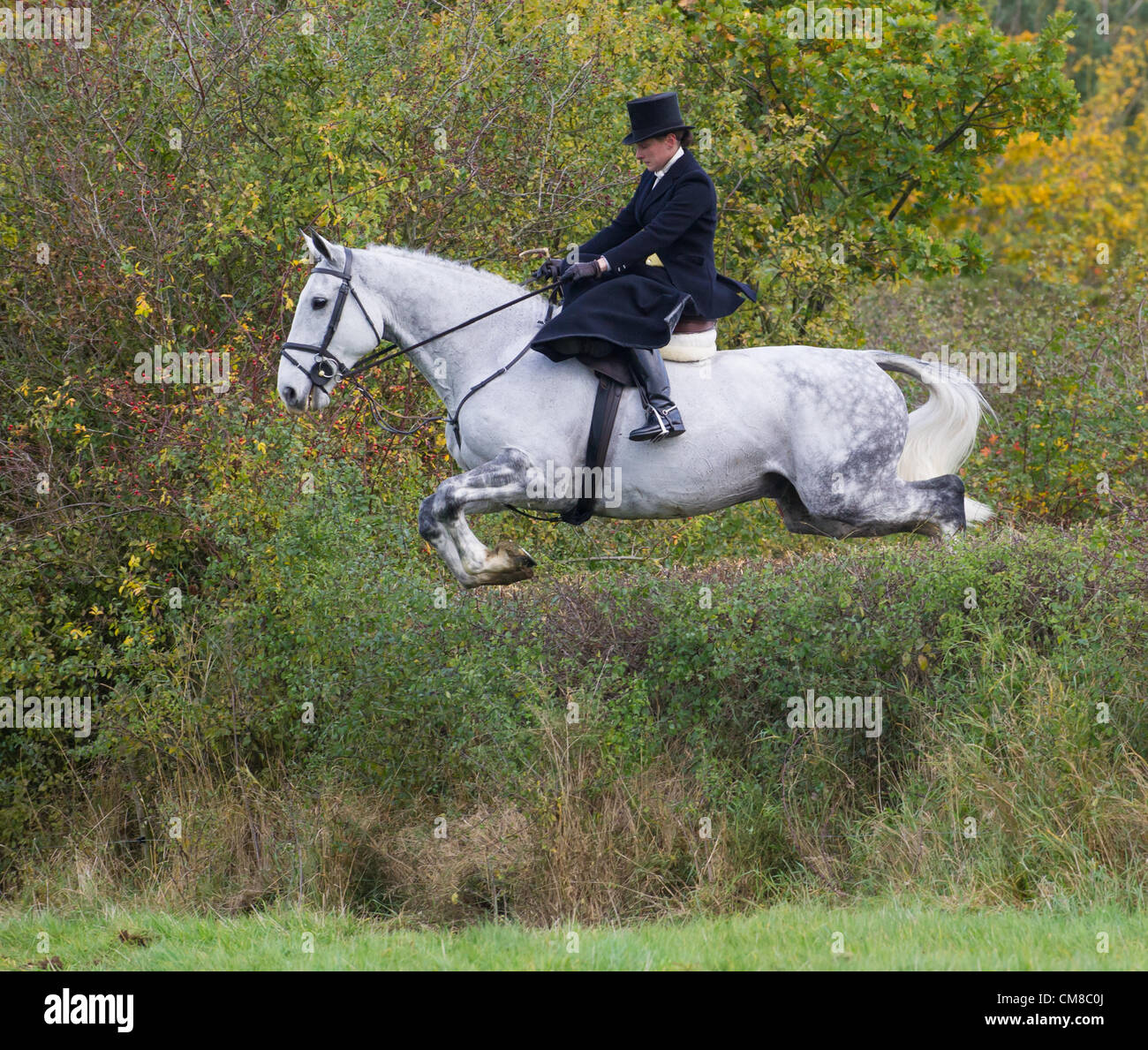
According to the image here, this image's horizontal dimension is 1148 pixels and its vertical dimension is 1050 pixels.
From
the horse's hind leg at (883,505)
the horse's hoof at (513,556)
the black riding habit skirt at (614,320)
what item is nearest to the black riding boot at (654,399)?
the black riding habit skirt at (614,320)

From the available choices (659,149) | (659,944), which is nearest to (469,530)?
(659,944)

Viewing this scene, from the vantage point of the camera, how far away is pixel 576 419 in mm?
8008

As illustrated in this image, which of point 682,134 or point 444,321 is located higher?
point 682,134

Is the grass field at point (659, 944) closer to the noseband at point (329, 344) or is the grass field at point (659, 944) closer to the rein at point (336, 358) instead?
the rein at point (336, 358)

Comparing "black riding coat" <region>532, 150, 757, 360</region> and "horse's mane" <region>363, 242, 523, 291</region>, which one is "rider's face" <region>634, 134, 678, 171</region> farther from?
"horse's mane" <region>363, 242, 523, 291</region>

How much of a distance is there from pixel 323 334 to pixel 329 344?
0.07 metres

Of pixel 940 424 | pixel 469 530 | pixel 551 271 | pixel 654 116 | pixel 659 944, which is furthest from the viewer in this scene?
pixel 940 424

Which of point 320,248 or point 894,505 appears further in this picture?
point 894,505

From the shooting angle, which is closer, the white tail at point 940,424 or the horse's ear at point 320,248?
the horse's ear at point 320,248

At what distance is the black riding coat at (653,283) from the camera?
777 centimetres

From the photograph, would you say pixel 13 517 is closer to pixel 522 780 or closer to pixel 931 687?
pixel 522 780

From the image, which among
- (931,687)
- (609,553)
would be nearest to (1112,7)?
(609,553)

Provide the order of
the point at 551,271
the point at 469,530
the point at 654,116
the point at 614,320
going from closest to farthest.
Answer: the point at 469,530 < the point at 614,320 < the point at 654,116 < the point at 551,271

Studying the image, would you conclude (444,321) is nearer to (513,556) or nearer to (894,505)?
(513,556)
